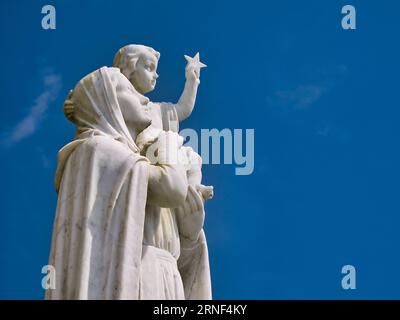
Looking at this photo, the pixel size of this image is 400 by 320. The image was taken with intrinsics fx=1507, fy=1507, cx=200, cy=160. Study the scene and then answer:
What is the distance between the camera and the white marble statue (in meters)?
21.7

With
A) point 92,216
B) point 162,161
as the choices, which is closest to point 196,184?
point 162,161

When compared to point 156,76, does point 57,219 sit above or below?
below

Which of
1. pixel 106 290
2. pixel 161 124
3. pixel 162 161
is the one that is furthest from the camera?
pixel 161 124

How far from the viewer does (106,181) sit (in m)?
22.4

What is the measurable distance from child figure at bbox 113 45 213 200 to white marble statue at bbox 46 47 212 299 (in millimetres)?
23

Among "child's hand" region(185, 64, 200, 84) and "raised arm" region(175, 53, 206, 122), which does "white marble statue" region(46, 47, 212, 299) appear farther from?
"child's hand" region(185, 64, 200, 84)

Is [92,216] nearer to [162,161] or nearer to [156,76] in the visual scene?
[162,161]

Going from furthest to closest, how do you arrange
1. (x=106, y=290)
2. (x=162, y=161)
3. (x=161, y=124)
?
(x=161, y=124) → (x=162, y=161) → (x=106, y=290)

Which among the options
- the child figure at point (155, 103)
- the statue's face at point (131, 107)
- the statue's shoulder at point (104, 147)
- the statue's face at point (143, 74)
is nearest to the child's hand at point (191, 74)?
the child figure at point (155, 103)

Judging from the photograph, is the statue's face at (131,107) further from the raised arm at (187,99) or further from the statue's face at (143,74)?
the raised arm at (187,99)

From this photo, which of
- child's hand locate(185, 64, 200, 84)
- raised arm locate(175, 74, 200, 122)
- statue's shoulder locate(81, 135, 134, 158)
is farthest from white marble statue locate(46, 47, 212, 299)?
child's hand locate(185, 64, 200, 84)

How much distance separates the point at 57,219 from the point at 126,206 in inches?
41.2

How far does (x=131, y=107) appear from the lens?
23531 mm
